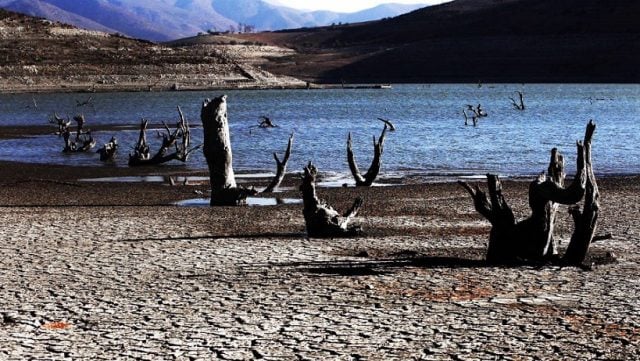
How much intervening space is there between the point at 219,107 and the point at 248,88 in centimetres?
10529

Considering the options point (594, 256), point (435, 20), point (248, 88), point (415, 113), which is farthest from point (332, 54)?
point (594, 256)

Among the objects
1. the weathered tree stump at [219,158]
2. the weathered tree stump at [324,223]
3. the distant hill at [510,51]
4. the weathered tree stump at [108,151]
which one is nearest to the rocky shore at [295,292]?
the weathered tree stump at [324,223]

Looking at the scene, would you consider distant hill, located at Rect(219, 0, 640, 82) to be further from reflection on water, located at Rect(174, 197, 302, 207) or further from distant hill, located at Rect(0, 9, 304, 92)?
reflection on water, located at Rect(174, 197, 302, 207)

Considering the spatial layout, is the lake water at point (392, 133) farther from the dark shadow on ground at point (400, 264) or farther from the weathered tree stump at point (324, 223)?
the dark shadow on ground at point (400, 264)

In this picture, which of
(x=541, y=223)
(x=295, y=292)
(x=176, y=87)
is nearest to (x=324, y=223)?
(x=541, y=223)

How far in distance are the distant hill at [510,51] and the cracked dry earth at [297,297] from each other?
128 metres

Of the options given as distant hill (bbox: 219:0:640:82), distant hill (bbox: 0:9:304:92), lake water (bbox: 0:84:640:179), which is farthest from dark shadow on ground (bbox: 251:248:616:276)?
distant hill (bbox: 219:0:640:82)

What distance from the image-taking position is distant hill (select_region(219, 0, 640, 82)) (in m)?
143

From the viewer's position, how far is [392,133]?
5475 cm

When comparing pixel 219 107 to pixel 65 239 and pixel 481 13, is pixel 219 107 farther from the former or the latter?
pixel 481 13

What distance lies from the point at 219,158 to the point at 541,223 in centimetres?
1083

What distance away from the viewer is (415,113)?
7875 centimetres

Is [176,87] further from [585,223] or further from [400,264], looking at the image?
[585,223]

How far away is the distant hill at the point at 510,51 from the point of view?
14262cm
